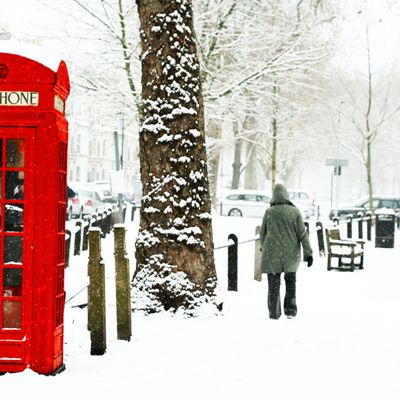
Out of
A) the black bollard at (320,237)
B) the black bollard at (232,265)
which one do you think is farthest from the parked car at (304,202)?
the black bollard at (232,265)

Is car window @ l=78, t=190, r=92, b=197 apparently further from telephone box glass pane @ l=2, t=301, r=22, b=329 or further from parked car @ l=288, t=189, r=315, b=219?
telephone box glass pane @ l=2, t=301, r=22, b=329

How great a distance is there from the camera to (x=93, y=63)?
21.5 metres

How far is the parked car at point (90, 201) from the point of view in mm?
36375

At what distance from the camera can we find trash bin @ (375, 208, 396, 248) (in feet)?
72.4

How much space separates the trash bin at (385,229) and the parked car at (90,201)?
16833 millimetres

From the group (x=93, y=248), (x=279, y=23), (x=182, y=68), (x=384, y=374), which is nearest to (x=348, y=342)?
(x=384, y=374)

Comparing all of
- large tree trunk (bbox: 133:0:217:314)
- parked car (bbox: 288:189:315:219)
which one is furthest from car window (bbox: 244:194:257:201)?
large tree trunk (bbox: 133:0:217:314)

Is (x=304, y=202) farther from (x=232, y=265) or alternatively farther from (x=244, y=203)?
(x=232, y=265)

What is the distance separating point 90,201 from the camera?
121ft

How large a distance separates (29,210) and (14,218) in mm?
153

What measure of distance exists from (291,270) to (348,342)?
1.69 metres

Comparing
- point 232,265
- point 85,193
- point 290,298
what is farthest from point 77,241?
point 85,193

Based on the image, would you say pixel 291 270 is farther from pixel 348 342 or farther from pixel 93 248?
pixel 93 248

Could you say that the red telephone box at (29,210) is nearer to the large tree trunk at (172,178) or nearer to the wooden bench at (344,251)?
the large tree trunk at (172,178)
